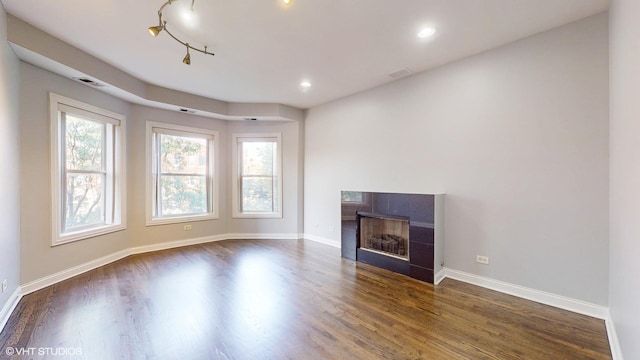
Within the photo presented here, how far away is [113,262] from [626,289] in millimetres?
5719

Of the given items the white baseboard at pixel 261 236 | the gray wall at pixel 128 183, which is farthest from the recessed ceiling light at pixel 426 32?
the white baseboard at pixel 261 236

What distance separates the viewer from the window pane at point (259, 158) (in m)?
5.74

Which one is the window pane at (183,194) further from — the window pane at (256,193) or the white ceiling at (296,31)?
the white ceiling at (296,31)

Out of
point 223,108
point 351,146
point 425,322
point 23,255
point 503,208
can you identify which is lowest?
point 425,322

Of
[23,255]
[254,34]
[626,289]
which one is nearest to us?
[626,289]

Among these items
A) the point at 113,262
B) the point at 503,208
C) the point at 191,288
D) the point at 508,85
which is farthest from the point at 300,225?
the point at 508,85

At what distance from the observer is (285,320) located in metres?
2.41

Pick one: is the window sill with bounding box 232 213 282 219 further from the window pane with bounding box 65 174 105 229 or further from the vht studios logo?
the vht studios logo

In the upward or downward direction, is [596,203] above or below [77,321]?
above

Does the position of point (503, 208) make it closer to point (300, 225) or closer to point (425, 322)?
point (425, 322)

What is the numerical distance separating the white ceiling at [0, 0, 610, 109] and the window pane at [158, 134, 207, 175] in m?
1.38

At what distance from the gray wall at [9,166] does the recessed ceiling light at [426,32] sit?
3919 millimetres

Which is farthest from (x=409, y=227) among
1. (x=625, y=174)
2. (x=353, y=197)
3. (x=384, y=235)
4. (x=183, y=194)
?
(x=183, y=194)

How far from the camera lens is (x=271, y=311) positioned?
258 cm
